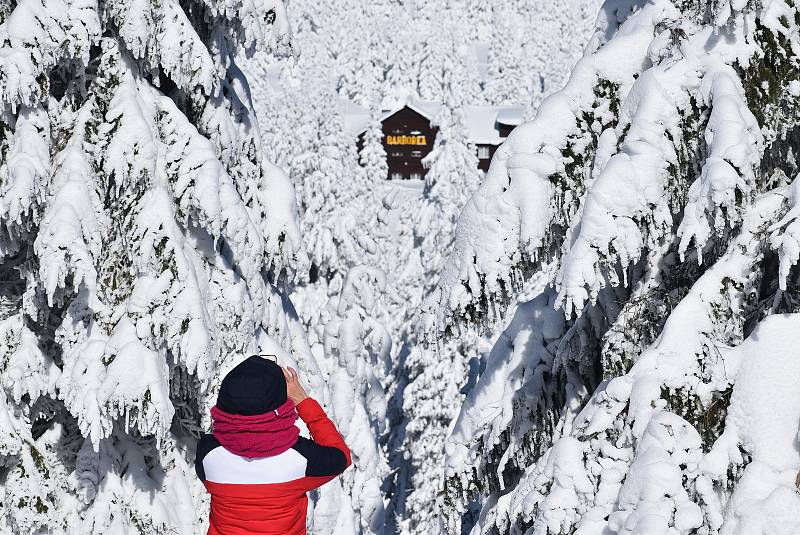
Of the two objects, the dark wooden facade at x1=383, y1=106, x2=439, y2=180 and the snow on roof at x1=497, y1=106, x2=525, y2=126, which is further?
the dark wooden facade at x1=383, y1=106, x2=439, y2=180

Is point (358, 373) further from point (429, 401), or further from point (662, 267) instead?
point (662, 267)

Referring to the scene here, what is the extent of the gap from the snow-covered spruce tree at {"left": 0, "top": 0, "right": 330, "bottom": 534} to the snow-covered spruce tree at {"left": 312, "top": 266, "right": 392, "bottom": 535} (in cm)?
964

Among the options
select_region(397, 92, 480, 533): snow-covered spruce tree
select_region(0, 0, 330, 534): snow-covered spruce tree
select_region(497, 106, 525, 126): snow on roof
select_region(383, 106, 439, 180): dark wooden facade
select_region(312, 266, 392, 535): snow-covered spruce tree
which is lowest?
select_region(383, 106, 439, 180): dark wooden facade

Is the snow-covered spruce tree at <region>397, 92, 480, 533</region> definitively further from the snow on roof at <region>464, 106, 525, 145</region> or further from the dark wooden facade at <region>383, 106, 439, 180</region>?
the dark wooden facade at <region>383, 106, 439, 180</region>

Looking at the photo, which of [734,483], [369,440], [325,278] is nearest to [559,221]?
[734,483]

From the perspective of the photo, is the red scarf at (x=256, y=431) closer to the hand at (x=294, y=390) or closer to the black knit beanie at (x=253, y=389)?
the black knit beanie at (x=253, y=389)

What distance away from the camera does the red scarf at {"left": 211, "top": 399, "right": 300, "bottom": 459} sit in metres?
3.62

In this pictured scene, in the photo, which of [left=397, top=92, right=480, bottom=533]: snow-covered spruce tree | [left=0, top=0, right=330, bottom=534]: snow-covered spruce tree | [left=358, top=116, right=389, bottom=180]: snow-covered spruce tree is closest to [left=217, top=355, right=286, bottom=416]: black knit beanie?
[left=0, top=0, right=330, bottom=534]: snow-covered spruce tree

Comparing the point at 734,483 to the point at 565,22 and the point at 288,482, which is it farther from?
the point at 565,22

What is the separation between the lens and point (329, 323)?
20.5 metres

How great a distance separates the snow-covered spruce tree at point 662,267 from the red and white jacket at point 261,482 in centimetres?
119

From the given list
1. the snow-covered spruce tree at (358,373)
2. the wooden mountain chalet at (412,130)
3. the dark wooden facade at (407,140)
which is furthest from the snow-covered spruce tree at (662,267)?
the dark wooden facade at (407,140)

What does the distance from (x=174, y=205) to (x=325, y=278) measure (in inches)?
602

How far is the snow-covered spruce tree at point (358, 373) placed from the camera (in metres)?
18.6
